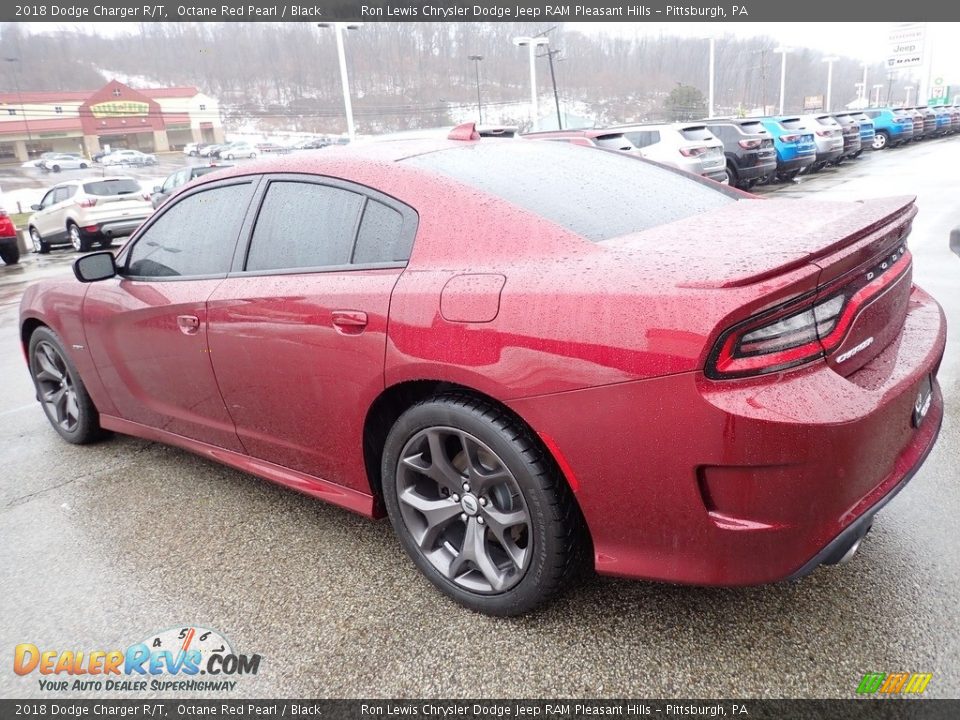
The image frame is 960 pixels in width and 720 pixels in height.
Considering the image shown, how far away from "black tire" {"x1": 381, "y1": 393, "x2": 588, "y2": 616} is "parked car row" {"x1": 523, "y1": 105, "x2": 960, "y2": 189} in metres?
8.30

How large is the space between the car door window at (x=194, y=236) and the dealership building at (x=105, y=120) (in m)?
66.6

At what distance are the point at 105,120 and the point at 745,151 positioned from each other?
68751 millimetres

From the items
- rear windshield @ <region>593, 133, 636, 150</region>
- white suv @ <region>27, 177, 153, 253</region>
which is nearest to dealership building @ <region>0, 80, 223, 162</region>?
white suv @ <region>27, 177, 153, 253</region>

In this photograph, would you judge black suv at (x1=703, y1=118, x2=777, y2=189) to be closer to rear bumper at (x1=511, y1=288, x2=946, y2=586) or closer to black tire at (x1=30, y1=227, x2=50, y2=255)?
rear bumper at (x1=511, y1=288, x2=946, y2=586)

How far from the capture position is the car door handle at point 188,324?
9.77 feet

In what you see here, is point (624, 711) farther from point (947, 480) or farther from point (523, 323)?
point (947, 480)

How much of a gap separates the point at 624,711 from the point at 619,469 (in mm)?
638

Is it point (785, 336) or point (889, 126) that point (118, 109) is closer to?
point (889, 126)

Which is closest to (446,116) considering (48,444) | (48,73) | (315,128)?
(315,128)

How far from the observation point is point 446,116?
100188 mm

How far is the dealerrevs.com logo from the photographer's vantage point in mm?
2162

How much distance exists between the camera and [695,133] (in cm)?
1507

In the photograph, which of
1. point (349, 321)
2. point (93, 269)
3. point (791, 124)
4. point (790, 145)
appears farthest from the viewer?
point (791, 124)

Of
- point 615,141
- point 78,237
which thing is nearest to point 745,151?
point 615,141
